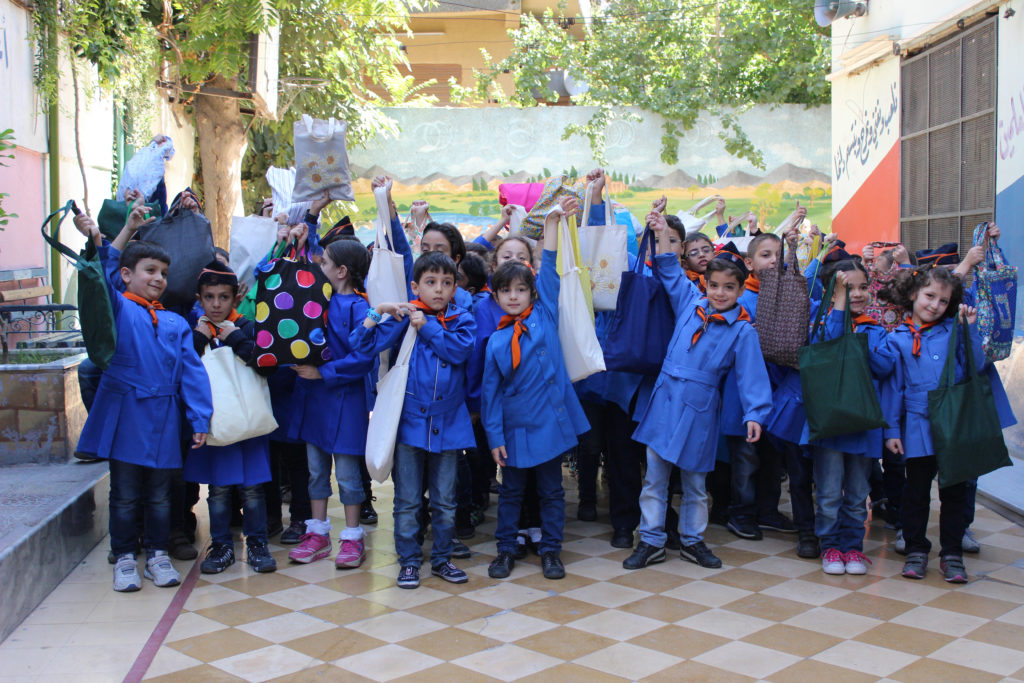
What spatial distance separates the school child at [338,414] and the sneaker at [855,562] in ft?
7.29

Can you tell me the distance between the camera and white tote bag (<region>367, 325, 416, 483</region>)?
399 cm

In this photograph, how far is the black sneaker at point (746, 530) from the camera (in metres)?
4.76

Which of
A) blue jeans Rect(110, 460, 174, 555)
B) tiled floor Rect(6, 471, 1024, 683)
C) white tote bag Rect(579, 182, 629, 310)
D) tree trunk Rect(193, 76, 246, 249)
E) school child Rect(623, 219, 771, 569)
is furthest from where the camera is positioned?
tree trunk Rect(193, 76, 246, 249)

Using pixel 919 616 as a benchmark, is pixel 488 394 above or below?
above

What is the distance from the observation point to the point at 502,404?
416 cm

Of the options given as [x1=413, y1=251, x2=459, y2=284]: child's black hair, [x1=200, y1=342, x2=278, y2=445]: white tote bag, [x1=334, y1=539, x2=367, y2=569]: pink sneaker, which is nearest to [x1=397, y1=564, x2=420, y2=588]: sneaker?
[x1=334, y1=539, x2=367, y2=569]: pink sneaker

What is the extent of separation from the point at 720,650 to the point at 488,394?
145 centimetres

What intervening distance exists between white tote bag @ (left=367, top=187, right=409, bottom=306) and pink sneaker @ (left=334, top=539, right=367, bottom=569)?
1119mm

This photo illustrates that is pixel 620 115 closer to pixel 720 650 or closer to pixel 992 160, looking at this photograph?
pixel 992 160

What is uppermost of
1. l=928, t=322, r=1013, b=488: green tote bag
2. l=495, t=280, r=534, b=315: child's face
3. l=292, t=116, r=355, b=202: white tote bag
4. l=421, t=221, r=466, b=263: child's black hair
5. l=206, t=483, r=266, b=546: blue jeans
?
l=292, t=116, r=355, b=202: white tote bag

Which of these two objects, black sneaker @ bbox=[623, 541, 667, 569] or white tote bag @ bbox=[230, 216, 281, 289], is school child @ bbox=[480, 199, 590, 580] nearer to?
black sneaker @ bbox=[623, 541, 667, 569]

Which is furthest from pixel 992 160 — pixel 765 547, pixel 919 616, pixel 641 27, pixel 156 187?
pixel 641 27

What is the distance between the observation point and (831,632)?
3500 mm

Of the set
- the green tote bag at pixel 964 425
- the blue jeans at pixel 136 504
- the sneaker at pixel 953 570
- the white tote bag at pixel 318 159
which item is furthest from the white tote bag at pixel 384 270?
the sneaker at pixel 953 570
